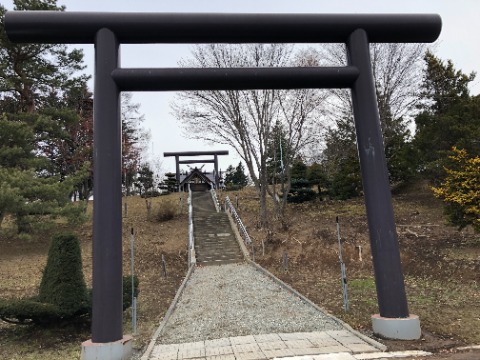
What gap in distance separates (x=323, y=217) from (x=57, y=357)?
17557 mm

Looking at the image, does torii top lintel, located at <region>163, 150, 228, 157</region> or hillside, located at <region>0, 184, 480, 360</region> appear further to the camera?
torii top lintel, located at <region>163, 150, 228, 157</region>

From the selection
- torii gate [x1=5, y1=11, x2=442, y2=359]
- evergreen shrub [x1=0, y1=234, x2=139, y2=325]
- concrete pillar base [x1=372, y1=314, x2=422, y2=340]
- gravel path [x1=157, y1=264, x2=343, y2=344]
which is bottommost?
gravel path [x1=157, y1=264, x2=343, y2=344]

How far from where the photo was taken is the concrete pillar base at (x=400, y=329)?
5664mm

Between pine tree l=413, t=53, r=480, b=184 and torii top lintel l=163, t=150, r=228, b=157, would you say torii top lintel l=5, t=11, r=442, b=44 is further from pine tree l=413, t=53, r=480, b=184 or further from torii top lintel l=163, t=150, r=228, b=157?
torii top lintel l=163, t=150, r=228, b=157

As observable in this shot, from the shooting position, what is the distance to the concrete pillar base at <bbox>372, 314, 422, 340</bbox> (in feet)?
18.6

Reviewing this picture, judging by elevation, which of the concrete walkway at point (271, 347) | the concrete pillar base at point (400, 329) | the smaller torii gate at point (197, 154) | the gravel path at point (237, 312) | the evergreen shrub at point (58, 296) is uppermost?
the smaller torii gate at point (197, 154)

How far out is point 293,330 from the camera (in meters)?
6.50

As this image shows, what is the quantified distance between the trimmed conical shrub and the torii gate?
1592mm

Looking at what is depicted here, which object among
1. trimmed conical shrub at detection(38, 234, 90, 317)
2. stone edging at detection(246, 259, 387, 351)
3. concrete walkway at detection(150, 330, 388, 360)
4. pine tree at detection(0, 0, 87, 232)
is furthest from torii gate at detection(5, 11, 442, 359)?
pine tree at detection(0, 0, 87, 232)

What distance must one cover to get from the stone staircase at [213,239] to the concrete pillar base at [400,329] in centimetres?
1067

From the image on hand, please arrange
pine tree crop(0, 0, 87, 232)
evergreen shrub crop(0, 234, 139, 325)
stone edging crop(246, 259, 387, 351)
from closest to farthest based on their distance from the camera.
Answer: stone edging crop(246, 259, 387, 351), evergreen shrub crop(0, 234, 139, 325), pine tree crop(0, 0, 87, 232)

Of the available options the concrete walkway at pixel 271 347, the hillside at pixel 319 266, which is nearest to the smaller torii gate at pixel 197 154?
the hillside at pixel 319 266

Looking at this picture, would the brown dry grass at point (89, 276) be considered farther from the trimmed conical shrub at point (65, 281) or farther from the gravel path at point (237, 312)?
the trimmed conical shrub at point (65, 281)

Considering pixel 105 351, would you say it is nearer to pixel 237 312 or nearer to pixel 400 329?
Result: pixel 237 312
